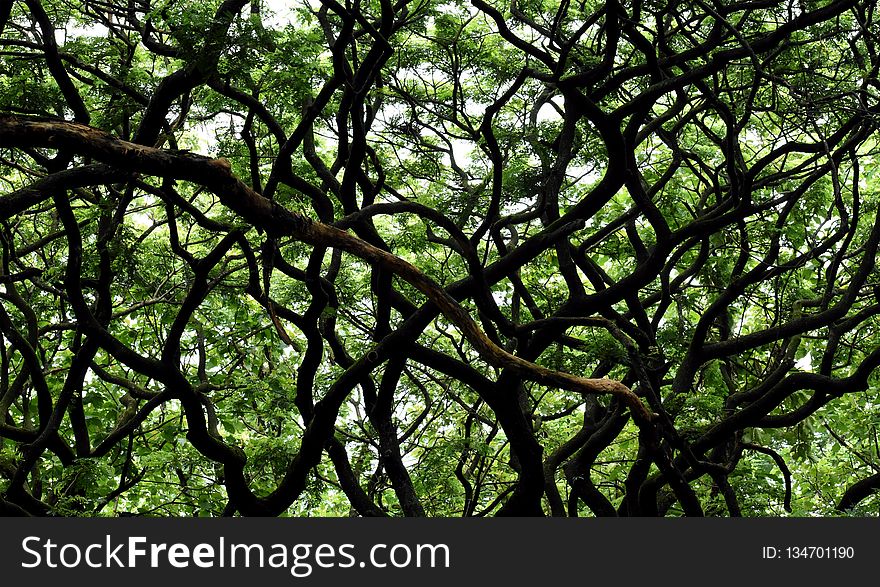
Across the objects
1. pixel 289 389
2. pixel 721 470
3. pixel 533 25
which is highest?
pixel 533 25

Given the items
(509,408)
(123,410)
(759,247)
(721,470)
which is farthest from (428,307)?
(123,410)

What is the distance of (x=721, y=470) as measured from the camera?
7.29 meters

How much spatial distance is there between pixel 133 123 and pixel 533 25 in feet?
11.1

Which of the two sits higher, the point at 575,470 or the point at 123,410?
the point at 123,410

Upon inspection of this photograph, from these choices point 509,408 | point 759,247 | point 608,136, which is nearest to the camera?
point 608,136

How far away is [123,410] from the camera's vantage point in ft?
33.1

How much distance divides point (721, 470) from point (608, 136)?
251 cm

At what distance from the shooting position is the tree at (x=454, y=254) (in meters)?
6.78

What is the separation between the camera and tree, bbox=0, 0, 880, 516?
6781 millimetres

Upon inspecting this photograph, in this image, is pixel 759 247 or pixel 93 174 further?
pixel 759 247

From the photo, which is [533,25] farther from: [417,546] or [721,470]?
[417,546]

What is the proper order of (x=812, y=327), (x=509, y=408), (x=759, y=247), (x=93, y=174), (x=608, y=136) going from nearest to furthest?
(x=93, y=174) → (x=608, y=136) → (x=509, y=408) → (x=812, y=327) → (x=759, y=247)

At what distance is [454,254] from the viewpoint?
33.5 ft

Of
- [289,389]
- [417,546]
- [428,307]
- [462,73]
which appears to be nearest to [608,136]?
[428,307]
